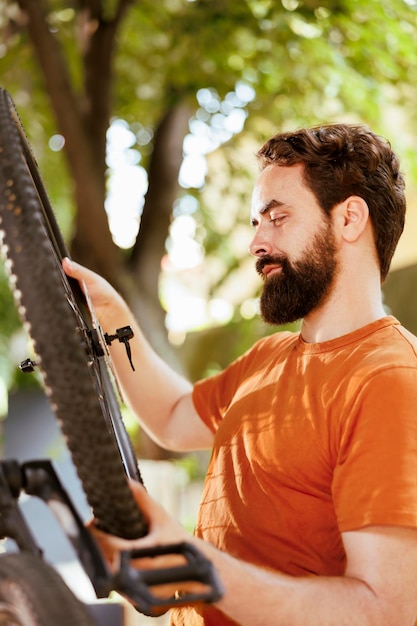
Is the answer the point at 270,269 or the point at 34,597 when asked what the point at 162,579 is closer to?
→ the point at 34,597

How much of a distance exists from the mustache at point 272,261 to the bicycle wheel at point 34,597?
0.69 metres

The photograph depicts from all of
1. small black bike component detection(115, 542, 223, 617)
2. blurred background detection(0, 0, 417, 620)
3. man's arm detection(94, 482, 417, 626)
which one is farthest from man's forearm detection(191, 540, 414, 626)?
blurred background detection(0, 0, 417, 620)

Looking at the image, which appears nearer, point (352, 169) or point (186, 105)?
point (352, 169)

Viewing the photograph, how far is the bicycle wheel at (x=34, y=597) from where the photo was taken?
0.55 m

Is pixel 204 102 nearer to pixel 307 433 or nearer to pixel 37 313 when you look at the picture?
pixel 307 433

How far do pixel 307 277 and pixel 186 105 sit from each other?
3075mm

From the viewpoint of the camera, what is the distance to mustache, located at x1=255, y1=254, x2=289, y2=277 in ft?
3.96

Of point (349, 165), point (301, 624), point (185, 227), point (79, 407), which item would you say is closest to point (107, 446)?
point (79, 407)

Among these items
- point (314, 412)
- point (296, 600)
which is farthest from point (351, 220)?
point (296, 600)

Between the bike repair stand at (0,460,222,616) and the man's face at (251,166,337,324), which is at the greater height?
the man's face at (251,166,337,324)

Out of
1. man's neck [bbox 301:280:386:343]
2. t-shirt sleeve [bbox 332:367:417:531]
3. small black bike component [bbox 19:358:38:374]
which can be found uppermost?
small black bike component [bbox 19:358:38:374]

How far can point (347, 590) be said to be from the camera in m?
0.89

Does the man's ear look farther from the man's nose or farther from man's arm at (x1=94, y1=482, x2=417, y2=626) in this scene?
man's arm at (x1=94, y1=482, x2=417, y2=626)

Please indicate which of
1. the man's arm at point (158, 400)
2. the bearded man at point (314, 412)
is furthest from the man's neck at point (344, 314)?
the man's arm at point (158, 400)
